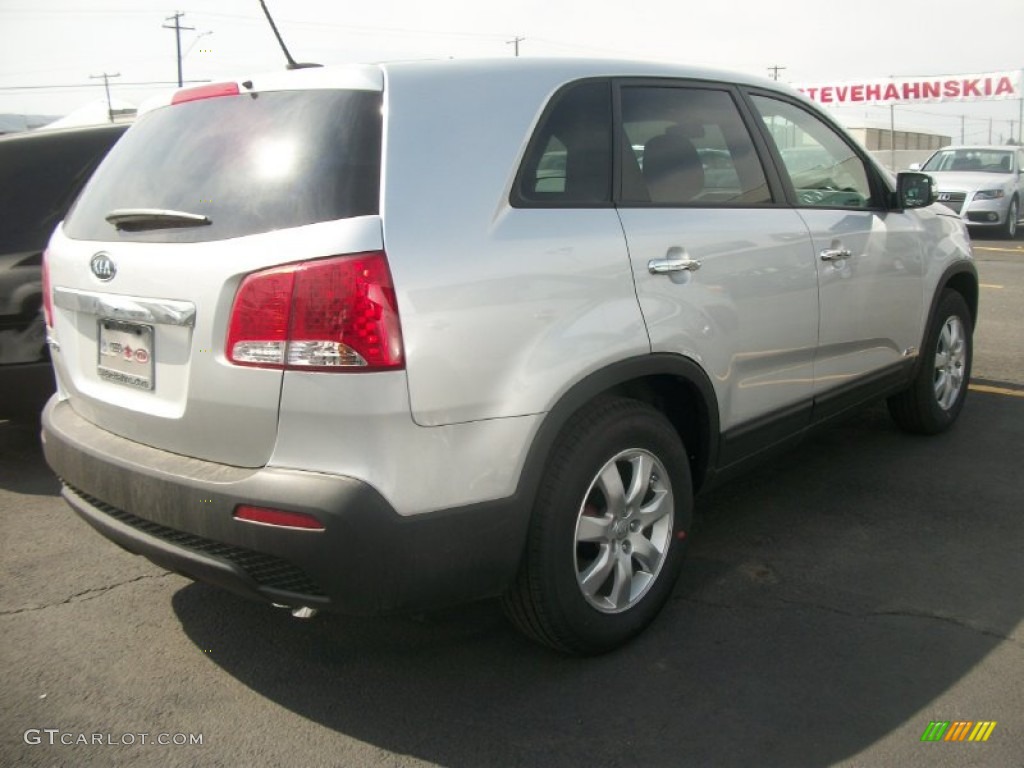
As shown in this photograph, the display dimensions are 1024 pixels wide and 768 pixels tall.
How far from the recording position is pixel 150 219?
2.62 m

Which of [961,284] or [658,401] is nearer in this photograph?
[658,401]

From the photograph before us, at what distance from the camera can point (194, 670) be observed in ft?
9.43

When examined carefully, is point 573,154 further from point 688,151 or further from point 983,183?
point 983,183

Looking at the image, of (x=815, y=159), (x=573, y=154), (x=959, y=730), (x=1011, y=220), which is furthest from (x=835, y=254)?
(x=1011, y=220)

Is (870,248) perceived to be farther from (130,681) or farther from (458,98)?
(130,681)

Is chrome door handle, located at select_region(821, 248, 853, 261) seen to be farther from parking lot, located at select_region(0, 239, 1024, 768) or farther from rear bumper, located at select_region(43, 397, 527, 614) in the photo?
rear bumper, located at select_region(43, 397, 527, 614)

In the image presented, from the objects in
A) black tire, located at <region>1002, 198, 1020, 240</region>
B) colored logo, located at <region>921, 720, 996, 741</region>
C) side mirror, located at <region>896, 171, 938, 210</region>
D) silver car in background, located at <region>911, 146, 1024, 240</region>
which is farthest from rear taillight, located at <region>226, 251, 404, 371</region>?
black tire, located at <region>1002, 198, 1020, 240</region>

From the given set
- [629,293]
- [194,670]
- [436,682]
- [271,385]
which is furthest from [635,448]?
[194,670]

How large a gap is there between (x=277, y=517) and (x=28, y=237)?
3186mm

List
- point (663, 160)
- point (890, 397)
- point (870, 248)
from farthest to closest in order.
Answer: point (890, 397), point (870, 248), point (663, 160)

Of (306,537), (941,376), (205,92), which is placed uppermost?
(205,92)

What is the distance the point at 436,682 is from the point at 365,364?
1.09 m

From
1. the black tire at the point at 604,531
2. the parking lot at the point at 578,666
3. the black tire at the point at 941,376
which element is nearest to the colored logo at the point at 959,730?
the parking lot at the point at 578,666

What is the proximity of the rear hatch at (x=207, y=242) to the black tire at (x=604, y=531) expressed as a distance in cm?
81
